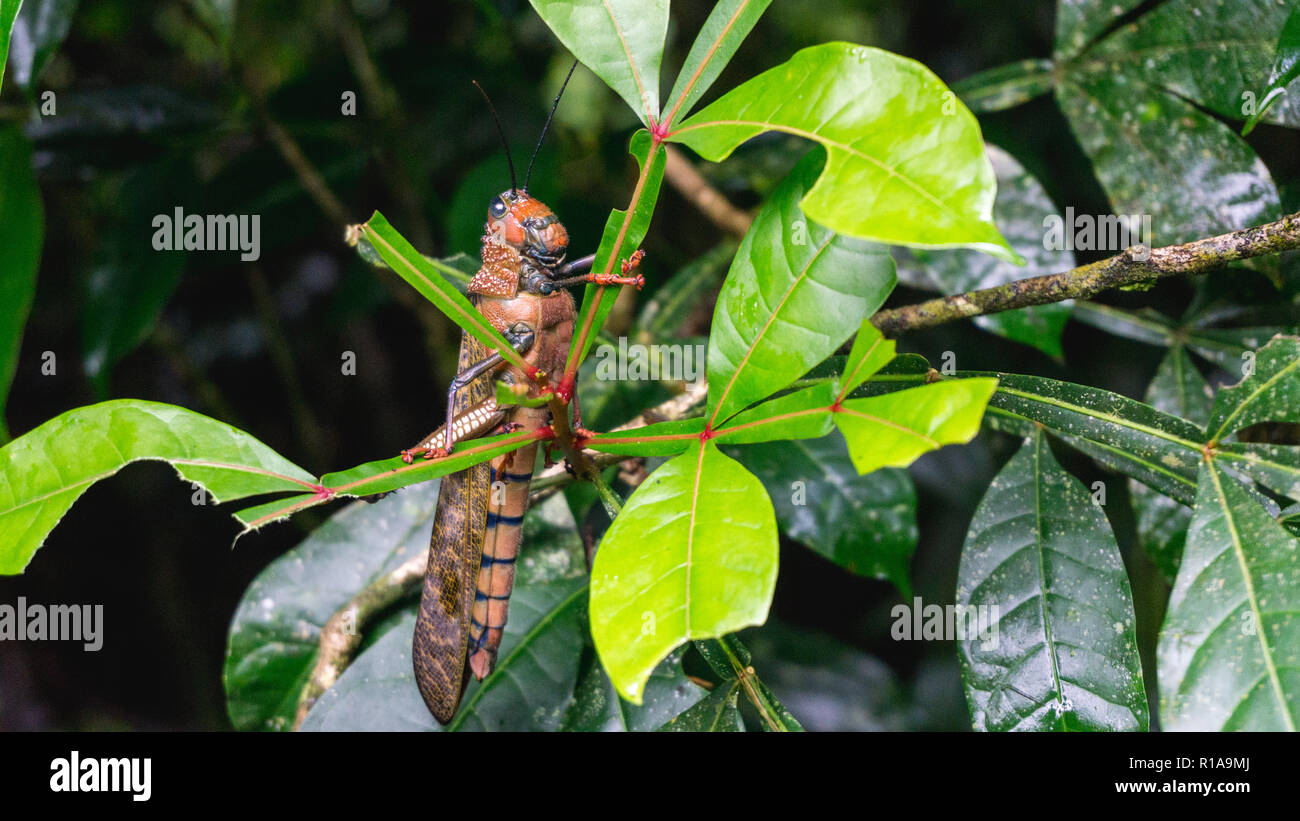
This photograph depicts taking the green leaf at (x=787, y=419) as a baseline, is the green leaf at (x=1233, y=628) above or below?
below

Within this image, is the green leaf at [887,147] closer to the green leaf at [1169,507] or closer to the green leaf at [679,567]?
the green leaf at [679,567]

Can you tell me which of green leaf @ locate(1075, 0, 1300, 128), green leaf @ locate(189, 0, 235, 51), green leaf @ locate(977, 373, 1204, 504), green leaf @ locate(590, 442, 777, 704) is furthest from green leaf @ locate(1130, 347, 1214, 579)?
green leaf @ locate(189, 0, 235, 51)

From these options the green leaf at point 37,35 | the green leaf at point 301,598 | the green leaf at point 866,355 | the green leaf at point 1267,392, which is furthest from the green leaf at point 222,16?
the green leaf at point 1267,392

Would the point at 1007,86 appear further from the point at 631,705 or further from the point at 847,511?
the point at 631,705

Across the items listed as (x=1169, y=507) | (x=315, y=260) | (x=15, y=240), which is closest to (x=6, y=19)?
(x=15, y=240)

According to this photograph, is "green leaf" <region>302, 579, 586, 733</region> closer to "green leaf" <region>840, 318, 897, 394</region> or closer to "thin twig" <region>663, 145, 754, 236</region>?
"green leaf" <region>840, 318, 897, 394</region>

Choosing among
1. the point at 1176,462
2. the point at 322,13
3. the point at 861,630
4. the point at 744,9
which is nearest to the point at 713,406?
the point at 744,9
